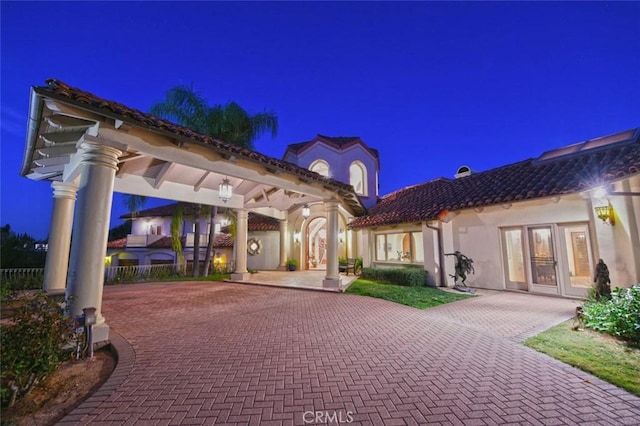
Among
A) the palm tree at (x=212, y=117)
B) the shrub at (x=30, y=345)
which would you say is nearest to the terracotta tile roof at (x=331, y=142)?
the palm tree at (x=212, y=117)

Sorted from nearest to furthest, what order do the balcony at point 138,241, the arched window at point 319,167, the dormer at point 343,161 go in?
1. the dormer at point 343,161
2. the arched window at point 319,167
3. the balcony at point 138,241

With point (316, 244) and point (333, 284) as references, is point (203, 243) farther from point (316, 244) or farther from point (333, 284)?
point (333, 284)

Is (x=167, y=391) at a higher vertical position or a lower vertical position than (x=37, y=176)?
lower

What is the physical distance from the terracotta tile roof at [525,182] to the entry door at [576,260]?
1.62 metres

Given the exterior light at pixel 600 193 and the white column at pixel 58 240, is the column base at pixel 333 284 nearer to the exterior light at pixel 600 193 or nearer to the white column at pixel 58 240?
the white column at pixel 58 240

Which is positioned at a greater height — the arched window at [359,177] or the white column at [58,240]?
the arched window at [359,177]

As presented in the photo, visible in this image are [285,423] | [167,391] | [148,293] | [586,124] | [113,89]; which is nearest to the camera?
[285,423]

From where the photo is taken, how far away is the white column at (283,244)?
60.5ft

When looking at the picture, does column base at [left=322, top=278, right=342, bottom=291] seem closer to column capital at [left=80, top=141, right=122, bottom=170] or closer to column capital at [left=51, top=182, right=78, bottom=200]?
column capital at [left=80, top=141, right=122, bottom=170]

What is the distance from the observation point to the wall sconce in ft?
23.8

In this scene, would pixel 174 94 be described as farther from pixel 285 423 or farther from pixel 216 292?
pixel 285 423

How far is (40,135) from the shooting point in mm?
5301

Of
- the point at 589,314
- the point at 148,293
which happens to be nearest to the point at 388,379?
the point at 589,314

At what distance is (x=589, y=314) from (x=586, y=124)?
11364cm
